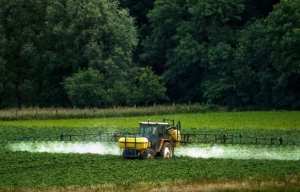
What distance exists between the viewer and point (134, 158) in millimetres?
46406

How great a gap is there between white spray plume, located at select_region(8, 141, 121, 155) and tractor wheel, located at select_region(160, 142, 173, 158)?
4.52m

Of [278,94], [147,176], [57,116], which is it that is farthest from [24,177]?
[278,94]

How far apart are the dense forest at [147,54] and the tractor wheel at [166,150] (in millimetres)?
39030

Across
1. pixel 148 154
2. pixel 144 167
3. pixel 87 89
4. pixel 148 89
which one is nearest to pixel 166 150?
pixel 148 154

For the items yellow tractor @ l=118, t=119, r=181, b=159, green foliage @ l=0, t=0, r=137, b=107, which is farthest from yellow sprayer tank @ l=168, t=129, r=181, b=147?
green foliage @ l=0, t=0, r=137, b=107

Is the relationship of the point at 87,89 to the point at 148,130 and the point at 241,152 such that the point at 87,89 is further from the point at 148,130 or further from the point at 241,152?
the point at 148,130

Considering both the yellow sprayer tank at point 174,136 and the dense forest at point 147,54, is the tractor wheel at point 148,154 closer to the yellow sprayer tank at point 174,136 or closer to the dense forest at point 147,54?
the yellow sprayer tank at point 174,136

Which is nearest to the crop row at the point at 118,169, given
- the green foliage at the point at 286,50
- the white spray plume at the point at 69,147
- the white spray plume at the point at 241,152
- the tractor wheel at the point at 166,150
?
the tractor wheel at the point at 166,150

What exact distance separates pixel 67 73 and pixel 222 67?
16.9m

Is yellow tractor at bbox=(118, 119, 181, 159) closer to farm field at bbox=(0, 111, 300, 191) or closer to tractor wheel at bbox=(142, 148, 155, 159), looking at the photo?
tractor wheel at bbox=(142, 148, 155, 159)

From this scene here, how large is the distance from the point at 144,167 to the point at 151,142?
4.26 meters

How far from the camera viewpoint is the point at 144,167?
4222 cm

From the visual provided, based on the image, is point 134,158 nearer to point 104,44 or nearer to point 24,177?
point 24,177

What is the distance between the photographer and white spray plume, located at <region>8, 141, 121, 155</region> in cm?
5244
